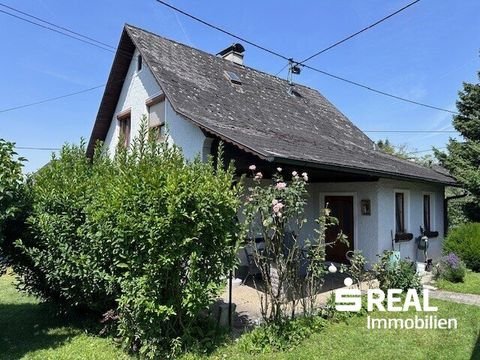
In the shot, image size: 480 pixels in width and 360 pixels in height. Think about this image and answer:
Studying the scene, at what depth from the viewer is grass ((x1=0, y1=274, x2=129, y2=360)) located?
4.93m

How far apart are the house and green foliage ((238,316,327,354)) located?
2.81 m

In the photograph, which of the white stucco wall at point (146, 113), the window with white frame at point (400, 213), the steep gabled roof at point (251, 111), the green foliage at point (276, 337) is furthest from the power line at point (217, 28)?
the green foliage at point (276, 337)

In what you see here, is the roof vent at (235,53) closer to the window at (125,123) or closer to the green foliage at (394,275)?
the window at (125,123)

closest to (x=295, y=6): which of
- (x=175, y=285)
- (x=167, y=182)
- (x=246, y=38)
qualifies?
(x=246, y=38)

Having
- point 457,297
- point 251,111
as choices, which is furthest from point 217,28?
point 457,297

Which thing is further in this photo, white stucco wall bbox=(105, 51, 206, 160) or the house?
white stucco wall bbox=(105, 51, 206, 160)

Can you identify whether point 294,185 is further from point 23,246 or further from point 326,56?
point 326,56

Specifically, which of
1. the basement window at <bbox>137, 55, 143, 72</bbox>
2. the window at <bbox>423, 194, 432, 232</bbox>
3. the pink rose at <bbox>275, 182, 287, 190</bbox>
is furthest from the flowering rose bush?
the basement window at <bbox>137, 55, 143, 72</bbox>

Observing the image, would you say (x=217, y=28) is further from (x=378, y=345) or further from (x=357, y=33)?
(x=378, y=345)

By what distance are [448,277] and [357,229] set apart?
8.27ft

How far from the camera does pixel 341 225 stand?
438 inches

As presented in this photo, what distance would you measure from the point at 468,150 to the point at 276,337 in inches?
559

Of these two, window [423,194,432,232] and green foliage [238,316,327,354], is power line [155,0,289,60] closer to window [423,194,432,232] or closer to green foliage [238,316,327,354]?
window [423,194,432,232]

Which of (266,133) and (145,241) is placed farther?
(266,133)
